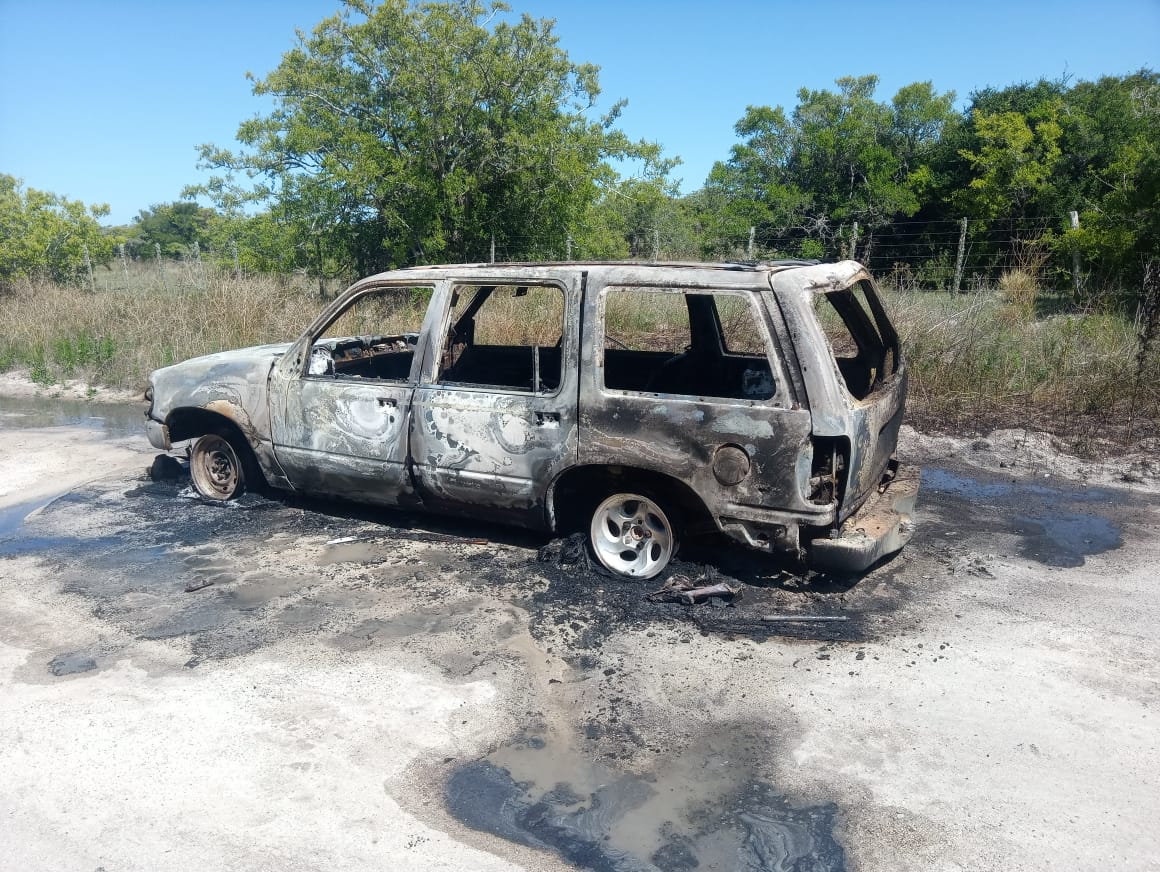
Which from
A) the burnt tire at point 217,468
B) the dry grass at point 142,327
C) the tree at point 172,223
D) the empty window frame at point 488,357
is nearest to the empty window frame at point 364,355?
the empty window frame at point 488,357

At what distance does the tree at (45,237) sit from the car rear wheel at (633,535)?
67.3 ft

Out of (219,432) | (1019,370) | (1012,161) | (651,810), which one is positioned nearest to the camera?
(651,810)

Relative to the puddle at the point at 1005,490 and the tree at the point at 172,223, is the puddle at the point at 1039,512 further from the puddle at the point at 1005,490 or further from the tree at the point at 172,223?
the tree at the point at 172,223

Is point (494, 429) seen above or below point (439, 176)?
below

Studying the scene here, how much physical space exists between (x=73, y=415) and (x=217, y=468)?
5187mm

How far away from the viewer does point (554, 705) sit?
378 cm

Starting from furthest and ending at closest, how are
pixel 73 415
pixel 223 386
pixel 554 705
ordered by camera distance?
pixel 73 415 < pixel 223 386 < pixel 554 705

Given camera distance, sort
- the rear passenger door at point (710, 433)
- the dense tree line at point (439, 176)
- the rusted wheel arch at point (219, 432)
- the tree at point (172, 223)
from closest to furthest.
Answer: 1. the rear passenger door at point (710, 433)
2. the rusted wheel arch at point (219, 432)
3. the dense tree line at point (439, 176)
4. the tree at point (172, 223)

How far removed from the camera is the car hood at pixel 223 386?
236 inches

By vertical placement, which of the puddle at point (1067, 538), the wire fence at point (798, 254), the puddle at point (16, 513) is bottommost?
the puddle at point (16, 513)

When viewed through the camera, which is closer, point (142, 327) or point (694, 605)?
point (694, 605)

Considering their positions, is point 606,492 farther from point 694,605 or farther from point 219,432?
point 219,432

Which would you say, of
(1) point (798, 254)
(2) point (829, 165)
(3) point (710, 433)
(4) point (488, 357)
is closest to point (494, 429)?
(3) point (710, 433)

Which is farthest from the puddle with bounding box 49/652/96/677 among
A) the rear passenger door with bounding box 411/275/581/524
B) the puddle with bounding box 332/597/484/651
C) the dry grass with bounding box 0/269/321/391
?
the dry grass with bounding box 0/269/321/391
